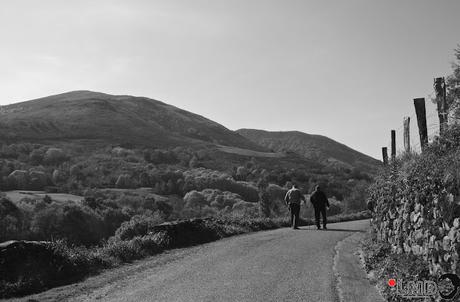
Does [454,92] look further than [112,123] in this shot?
No

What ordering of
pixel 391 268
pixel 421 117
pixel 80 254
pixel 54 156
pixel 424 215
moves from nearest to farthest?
pixel 424 215 < pixel 391 268 < pixel 421 117 < pixel 80 254 < pixel 54 156

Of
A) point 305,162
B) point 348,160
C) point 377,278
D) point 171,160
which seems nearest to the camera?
point 377,278

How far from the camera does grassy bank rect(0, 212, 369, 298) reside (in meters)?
9.92

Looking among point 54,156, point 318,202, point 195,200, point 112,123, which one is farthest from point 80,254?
point 112,123

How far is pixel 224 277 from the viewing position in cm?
998

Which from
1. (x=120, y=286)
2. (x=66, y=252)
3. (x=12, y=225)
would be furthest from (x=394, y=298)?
(x=12, y=225)

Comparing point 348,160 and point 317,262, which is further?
point 348,160

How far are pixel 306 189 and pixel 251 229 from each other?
47.9 metres

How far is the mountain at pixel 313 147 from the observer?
13825 cm

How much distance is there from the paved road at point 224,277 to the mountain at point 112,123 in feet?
273

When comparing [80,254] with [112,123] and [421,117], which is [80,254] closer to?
[421,117]

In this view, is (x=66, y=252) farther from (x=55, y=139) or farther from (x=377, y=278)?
(x=55, y=139)

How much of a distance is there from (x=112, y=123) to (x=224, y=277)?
10990 cm

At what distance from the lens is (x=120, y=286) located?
9.56 meters
